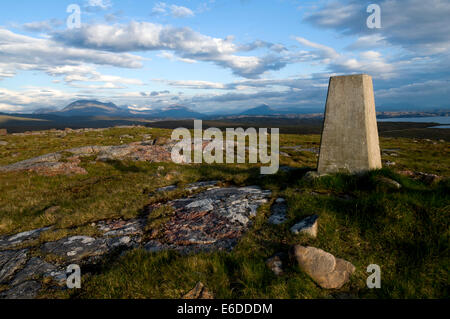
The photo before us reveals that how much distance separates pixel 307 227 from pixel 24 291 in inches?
235

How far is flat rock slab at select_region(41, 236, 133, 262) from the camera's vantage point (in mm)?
5840

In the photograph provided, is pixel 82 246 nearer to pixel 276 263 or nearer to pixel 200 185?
pixel 276 263

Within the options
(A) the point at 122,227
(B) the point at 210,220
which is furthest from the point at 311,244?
(A) the point at 122,227

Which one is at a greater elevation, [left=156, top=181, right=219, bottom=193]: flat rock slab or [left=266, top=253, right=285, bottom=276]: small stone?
[left=156, top=181, right=219, bottom=193]: flat rock slab

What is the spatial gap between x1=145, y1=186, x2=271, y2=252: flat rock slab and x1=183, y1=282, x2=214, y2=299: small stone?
4.47ft

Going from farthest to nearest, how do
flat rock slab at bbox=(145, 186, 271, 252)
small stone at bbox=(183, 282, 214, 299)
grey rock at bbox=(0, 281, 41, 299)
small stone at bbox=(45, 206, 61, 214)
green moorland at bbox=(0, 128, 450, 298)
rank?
small stone at bbox=(45, 206, 61, 214) → flat rock slab at bbox=(145, 186, 271, 252) → grey rock at bbox=(0, 281, 41, 299) → green moorland at bbox=(0, 128, 450, 298) → small stone at bbox=(183, 282, 214, 299)

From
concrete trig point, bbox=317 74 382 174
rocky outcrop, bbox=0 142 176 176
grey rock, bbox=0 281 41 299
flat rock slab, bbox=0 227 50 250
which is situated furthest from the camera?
rocky outcrop, bbox=0 142 176 176

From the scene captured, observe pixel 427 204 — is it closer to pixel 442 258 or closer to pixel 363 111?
pixel 442 258

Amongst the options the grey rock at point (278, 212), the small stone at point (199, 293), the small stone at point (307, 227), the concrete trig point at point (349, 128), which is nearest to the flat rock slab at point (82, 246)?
the small stone at point (199, 293)

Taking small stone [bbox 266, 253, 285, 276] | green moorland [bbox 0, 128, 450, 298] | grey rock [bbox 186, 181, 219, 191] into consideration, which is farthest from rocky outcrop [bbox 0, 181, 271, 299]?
grey rock [bbox 186, 181, 219, 191]

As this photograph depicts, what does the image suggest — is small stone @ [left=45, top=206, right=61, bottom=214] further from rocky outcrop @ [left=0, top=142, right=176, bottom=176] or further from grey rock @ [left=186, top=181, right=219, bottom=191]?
rocky outcrop @ [left=0, top=142, right=176, bottom=176]

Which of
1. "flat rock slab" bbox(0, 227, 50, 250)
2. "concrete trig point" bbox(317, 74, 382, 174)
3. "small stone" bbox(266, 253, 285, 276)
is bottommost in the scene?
"flat rock slab" bbox(0, 227, 50, 250)
